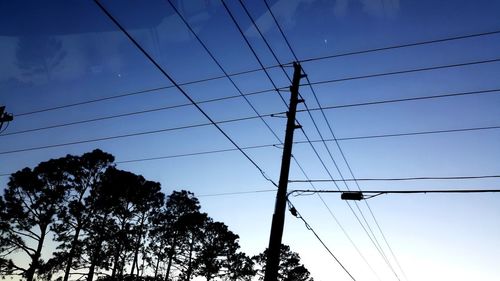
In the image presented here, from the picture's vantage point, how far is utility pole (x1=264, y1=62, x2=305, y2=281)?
10.2 meters

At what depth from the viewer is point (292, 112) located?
12438 millimetres

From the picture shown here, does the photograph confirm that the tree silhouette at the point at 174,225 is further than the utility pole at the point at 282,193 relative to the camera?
Yes

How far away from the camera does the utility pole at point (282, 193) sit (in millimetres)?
10164

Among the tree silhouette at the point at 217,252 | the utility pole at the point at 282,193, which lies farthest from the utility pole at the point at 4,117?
the tree silhouette at the point at 217,252

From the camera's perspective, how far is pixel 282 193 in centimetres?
1107

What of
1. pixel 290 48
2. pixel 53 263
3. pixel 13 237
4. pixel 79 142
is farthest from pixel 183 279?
pixel 290 48

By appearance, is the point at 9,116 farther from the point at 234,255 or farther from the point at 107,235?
the point at 234,255

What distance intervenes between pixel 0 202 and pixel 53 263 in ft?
22.7

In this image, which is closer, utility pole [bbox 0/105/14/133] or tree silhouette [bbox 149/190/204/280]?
utility pole [bbox 0/105/14/133]

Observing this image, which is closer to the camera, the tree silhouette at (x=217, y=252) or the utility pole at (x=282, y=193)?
the utility pole at (x=282, y=193)

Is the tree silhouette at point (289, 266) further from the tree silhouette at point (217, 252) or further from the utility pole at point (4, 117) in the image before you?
the utility pole at point (4, 117)

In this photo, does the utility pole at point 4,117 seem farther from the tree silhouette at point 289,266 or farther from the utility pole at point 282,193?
the tree silhouette at point 289,266

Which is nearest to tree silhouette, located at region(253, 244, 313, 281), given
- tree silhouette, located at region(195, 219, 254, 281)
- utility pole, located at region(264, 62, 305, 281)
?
tree silhouette, located at region(195, 219, 254, 281)

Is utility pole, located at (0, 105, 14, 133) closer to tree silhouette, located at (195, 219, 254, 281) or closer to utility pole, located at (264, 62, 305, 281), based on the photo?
utility pole, located at (264, 62, 305, 281)
